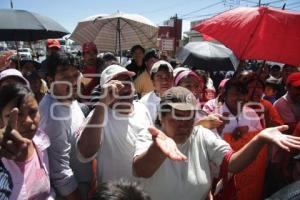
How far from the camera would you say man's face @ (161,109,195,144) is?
6.54 feet

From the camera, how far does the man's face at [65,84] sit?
8.24 ft

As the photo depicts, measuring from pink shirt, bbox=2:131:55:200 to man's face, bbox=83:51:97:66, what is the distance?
2.64 m

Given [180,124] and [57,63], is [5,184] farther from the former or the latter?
[57,63]

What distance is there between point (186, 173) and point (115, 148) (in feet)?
1.84

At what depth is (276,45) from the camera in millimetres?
2920

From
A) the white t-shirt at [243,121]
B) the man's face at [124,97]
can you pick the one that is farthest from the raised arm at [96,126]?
the white t-shirt at [243,121]

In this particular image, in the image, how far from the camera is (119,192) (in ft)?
4.95

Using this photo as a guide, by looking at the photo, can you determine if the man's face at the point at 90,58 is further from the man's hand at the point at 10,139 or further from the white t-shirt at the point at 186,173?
the man's hand at the point at 10,139

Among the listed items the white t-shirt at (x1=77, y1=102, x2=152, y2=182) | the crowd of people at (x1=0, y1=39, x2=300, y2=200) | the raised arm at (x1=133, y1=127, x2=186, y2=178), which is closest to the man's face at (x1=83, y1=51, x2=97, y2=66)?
the crowd of people at (x1=0, y1=39, x2=300, y2=200)

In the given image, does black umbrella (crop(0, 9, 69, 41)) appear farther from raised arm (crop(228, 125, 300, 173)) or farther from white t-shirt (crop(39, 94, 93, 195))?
raised arm (crop(228, 125, 300, 173))

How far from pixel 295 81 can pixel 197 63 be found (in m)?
2.66

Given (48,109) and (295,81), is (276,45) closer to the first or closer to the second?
(295,81)

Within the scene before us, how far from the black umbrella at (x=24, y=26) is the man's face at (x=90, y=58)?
594 millimetres

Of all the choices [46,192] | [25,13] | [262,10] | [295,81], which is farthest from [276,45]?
[25,13]
